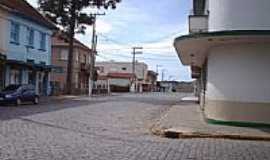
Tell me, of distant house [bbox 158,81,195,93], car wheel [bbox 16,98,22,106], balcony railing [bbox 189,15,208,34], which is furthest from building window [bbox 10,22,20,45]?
distant house [bbox 158,81,195,93]

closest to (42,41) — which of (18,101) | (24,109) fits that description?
(18,101)

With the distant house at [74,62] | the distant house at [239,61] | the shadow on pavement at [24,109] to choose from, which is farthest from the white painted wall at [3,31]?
the distant house at [74,62]

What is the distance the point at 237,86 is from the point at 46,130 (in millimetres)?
7550

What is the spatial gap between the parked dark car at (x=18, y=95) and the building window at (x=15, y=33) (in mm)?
6602

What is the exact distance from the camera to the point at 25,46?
44.6 m

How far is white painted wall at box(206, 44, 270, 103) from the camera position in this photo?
19312 mm

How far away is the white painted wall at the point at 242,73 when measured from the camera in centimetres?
1931

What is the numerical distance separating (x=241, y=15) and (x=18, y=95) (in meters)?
19.7

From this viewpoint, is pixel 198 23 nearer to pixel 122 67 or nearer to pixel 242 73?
pixel 242 73

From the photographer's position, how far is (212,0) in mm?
21500

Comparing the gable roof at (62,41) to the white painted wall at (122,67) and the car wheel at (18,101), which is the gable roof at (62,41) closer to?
the car wheel at (18,101)

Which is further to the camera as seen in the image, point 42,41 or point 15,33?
point 42,41

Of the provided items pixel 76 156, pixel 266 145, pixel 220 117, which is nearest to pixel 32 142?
pixel 76 156

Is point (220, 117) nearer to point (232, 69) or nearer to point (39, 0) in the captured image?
point (232, 69)
